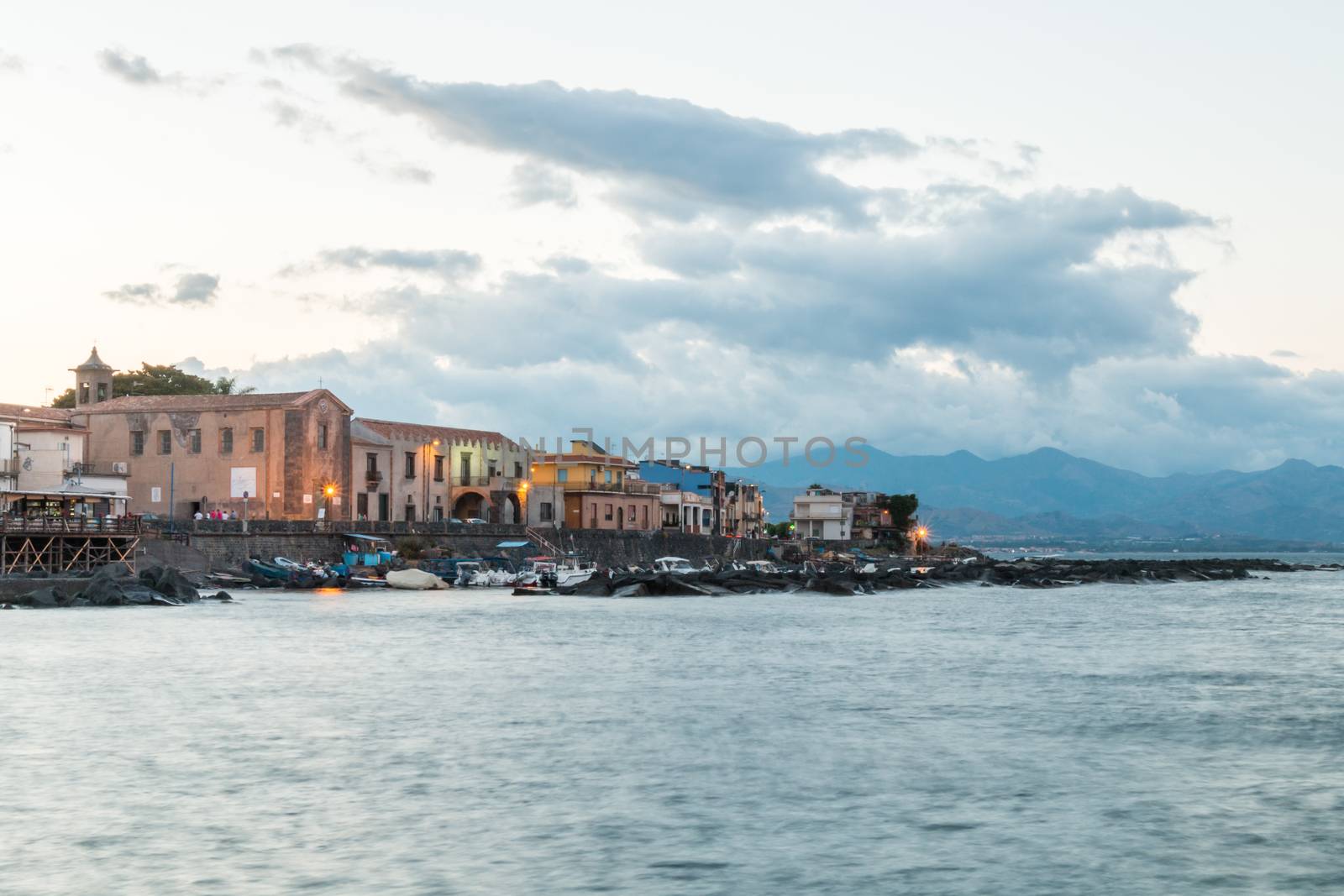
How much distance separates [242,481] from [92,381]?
56.0 ft

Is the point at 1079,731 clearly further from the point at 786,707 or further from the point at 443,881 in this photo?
the point at 443,881

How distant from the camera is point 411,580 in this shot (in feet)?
242

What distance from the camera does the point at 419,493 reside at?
9312cm

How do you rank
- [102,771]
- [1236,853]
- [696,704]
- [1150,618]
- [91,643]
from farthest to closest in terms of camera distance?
[1150,618] < [91,643] < [696,704] < [102,771] < [1236,853]

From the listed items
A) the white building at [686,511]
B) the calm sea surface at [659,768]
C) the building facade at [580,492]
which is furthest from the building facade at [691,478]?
the calm sea surface at [659,768]

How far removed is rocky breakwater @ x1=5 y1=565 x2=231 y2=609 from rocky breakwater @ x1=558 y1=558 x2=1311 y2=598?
810 inches

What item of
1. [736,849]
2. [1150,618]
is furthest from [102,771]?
[1150,618]

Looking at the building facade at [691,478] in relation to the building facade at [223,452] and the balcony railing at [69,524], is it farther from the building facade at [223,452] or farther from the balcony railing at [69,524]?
the balcony railing at [69,524]

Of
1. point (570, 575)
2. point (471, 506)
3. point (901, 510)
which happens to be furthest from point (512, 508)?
point (901, 510)

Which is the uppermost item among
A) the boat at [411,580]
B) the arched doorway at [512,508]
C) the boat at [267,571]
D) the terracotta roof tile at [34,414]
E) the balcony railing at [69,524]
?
the terracotta roof tile at [34,414]

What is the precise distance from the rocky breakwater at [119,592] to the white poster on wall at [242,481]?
18.0 meters

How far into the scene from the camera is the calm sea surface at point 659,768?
13.9 metres

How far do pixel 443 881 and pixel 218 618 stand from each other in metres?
37.6

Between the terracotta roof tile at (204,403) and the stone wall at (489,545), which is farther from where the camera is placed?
the terracotta roof tile at (204,403)
